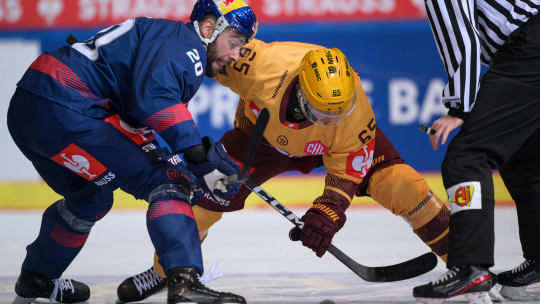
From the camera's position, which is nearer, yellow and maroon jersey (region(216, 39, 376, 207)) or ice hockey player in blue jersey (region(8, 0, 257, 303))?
ice hockey player in blue jersey (region(8, 0, 257, 303))

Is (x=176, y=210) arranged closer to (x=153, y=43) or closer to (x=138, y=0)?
(x=153, y=43)

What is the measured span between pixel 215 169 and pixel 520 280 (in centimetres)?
117

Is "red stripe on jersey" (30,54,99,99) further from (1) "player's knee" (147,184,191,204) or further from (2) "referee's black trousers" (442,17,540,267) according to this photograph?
→ (2) "referee's black trousers" (442,17,540,267)

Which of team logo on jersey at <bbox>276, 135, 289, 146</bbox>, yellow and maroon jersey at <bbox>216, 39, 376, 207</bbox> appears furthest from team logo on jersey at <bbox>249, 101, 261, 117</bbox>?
team logo on jersey at <bbox>276, 135, 289, 146</bbox>

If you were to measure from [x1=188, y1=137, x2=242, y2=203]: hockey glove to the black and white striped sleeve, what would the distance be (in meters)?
0.71

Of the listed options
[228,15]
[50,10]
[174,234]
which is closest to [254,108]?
[228,15]

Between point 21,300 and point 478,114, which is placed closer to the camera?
point 478,114

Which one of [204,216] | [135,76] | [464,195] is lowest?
[204,216]

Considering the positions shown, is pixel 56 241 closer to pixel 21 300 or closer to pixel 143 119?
pixel 21 300

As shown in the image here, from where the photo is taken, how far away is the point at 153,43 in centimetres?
209

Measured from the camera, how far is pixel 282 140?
2646mm

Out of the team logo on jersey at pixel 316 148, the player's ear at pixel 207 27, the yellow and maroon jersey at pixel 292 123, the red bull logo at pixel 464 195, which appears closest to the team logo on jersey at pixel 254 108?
the yellow and maroon jersey at pixel 292 123

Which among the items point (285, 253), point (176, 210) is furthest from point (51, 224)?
point (285, 253)

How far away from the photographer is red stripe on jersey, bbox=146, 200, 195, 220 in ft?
6.64
